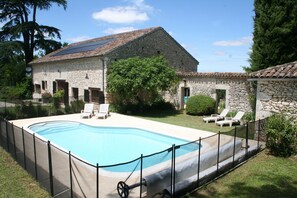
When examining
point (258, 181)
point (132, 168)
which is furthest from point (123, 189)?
point (258, 181)

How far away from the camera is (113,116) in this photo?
54.7ft

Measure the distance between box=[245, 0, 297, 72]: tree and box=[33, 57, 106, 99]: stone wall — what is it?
11557 millimetres

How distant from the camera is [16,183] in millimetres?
6211

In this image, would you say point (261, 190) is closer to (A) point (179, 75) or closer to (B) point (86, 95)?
(A) point (179, 75)

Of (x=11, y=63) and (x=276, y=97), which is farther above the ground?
(x=11, y=63)

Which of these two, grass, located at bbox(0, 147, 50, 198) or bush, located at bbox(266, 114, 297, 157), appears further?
bush, located at bbox(266, 114, 297, 157)

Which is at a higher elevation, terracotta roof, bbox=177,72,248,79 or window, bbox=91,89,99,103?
terracotta roof, bbox=177,72,248,79

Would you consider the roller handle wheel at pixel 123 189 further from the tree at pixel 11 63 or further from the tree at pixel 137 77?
the tree at pixel 11 63

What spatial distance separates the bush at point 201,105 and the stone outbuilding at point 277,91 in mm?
6727

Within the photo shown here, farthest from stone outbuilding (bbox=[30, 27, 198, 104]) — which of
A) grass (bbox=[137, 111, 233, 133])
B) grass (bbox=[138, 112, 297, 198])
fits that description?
grass (bbox=[138, 112, 297, 198])

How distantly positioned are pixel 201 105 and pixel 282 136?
8.30 m

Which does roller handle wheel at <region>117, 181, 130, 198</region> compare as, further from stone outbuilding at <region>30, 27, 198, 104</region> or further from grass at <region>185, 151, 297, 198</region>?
stone outbuilding at <region>30, 27, 198, 104</region>

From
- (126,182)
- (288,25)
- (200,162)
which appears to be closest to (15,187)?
(126,182)

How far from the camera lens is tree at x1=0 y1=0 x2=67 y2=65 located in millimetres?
29688
